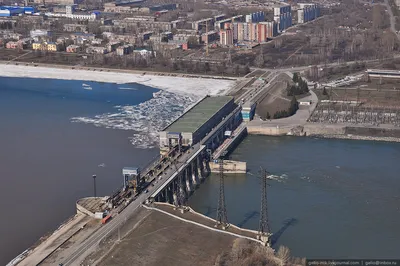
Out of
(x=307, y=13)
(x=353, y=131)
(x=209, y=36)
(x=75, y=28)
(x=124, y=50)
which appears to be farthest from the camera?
(x=307, y=13)

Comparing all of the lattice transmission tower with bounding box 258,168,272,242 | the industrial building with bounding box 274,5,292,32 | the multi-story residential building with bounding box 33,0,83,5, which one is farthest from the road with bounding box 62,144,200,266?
the multi-story residential building with bounding box 33,0,83,5

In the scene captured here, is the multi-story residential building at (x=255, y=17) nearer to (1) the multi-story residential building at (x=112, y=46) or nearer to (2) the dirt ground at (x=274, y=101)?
(1) the multi-story residential building at (x=112, y=46)

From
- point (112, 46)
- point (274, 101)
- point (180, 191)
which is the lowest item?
point (180, 191)

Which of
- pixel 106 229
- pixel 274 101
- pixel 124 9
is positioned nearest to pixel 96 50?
pixel 274 101

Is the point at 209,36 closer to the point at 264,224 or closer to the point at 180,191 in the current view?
the point at 180,191

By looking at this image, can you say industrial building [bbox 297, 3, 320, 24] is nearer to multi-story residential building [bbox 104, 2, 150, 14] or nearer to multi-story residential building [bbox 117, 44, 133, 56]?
multi-story residential building [bbox 104, 2, 150, 14]
